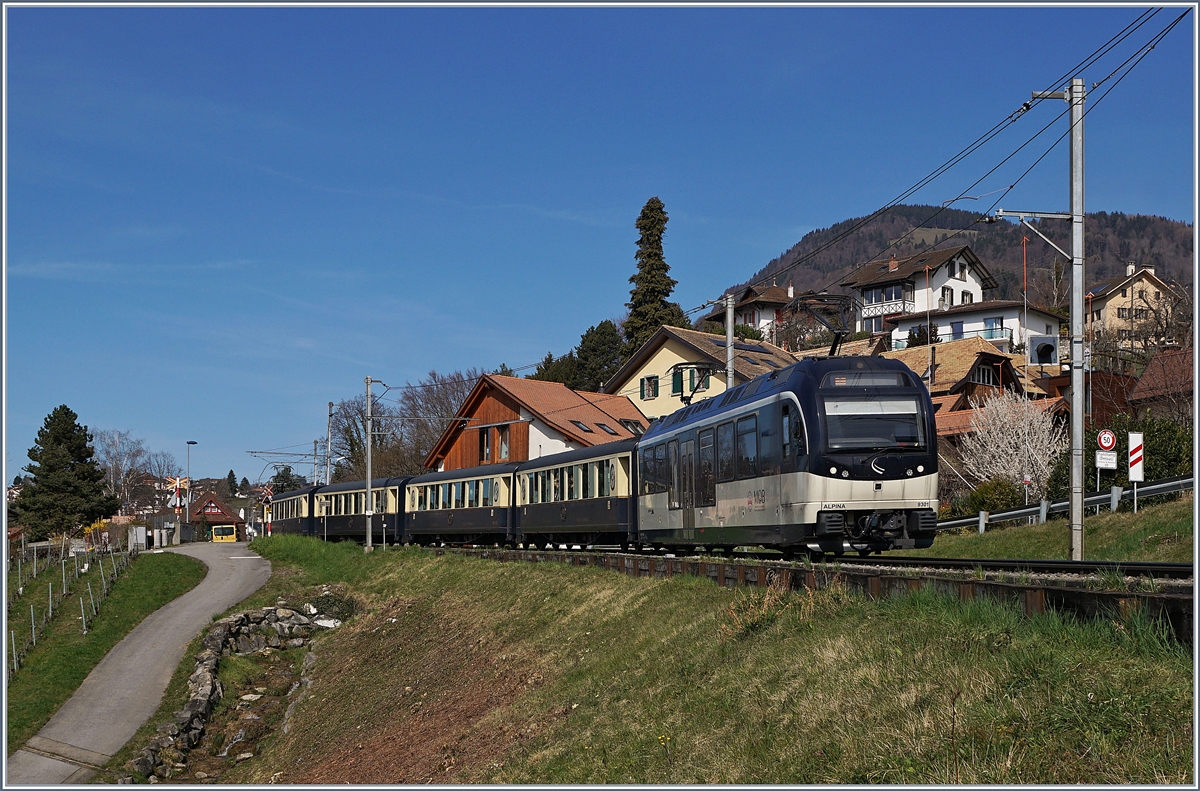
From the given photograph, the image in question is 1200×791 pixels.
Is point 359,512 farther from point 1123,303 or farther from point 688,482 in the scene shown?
point 1123,303

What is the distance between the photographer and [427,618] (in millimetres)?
29953

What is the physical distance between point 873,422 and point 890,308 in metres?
95.2

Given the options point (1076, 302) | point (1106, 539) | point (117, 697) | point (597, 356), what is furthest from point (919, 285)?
Answer: point (117, 697)

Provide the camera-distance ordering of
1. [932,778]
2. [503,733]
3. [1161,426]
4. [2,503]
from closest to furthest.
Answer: [932,778] → [2,503] → [503,733] → [1161,426]

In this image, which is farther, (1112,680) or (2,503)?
(2,503)

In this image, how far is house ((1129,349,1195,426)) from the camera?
1689 inches

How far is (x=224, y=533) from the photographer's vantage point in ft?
300

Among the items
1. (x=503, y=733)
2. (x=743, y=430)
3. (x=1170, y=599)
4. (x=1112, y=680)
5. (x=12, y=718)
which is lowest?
(x=12, y=718)

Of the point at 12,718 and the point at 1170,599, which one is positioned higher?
the point at 1170,599

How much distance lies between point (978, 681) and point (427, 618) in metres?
22.9

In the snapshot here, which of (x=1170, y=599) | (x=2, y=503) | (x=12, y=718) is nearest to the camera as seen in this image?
(x=1170, y=599)

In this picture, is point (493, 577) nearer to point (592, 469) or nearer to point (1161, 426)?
point (592, 469)

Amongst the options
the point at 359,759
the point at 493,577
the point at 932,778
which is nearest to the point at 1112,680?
the point at 932,778

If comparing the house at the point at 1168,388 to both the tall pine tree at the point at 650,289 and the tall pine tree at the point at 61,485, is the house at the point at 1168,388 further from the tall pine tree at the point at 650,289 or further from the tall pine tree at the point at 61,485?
the tall pine tree at the point at 61,485
